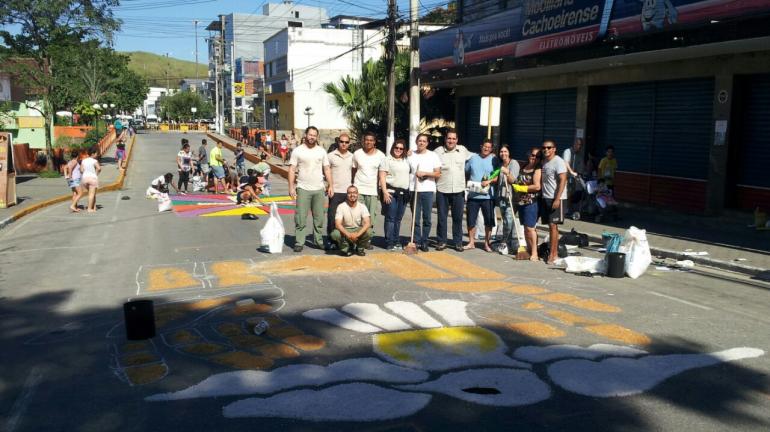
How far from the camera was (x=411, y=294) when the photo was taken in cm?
777

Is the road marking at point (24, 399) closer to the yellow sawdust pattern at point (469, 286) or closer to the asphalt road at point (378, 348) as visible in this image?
the asphalt road at point (378, 348)

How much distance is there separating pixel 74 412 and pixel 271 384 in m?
1.34

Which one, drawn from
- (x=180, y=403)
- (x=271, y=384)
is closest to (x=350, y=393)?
(x=271, y=384)

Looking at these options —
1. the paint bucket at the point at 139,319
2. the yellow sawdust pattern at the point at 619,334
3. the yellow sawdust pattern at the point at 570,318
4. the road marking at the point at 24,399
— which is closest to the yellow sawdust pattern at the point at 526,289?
the yellow sawdust pattern at the point at 570,318

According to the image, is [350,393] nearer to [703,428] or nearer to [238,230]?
[703,428]

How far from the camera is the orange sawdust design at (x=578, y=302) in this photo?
7.24 m

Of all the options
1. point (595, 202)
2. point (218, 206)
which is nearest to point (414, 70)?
point (218, 206)

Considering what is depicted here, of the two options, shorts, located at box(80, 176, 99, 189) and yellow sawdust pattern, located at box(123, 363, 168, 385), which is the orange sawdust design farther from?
shorts, located at box(80, 176, 99, 189)

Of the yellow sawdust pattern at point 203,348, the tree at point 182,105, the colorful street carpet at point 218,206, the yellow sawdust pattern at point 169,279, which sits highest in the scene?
the tree at point 182,105

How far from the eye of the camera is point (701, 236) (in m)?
12.5

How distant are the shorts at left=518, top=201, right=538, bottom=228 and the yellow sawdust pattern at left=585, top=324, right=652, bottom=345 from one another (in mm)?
3611

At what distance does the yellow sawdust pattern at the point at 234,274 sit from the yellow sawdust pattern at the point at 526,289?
3177mm

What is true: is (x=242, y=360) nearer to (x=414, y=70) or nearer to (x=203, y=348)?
(x=203, y=348)

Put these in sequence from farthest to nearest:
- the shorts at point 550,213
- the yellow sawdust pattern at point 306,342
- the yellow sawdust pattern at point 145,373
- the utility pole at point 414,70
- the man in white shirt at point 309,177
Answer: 1. the utility pole at point 414,70
2. the man in white shirt at point 309,177
3. the shorts at point 550,213
4. the yellow sawdust pattern at point 306,342
5. the yellow sawdust pattern at point 145,373
